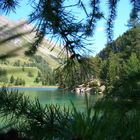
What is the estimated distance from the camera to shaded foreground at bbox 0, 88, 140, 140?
A: 42 centimetres

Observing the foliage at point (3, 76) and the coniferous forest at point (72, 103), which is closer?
the coniferous forest at point (72, 103)

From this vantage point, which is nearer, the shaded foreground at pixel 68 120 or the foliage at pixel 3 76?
the shaded foreground at pixel 68 120

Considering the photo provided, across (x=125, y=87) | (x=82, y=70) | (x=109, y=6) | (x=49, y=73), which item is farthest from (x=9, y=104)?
(x=109, y=6)

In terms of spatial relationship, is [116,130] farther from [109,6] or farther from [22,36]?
[109,6]

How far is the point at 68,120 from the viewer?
1.82 ft

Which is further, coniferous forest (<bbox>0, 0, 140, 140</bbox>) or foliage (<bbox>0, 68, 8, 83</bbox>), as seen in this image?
foliage (<bbox>0, 68, 8, 83</bbox>)

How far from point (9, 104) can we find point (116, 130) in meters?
0.41

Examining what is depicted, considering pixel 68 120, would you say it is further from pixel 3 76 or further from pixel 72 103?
pixel 3 76

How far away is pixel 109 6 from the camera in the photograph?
1.73m

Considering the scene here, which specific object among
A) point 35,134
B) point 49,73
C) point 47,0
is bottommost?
point 35,134

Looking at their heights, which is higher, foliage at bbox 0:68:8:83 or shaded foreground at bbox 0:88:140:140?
foliage at bbox 0:68:8:83

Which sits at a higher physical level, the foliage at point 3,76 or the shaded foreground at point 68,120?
the foliage at point 3,76

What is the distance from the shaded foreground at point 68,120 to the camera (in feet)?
1.36

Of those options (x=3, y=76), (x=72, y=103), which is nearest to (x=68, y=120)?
(x=72, y=103)
